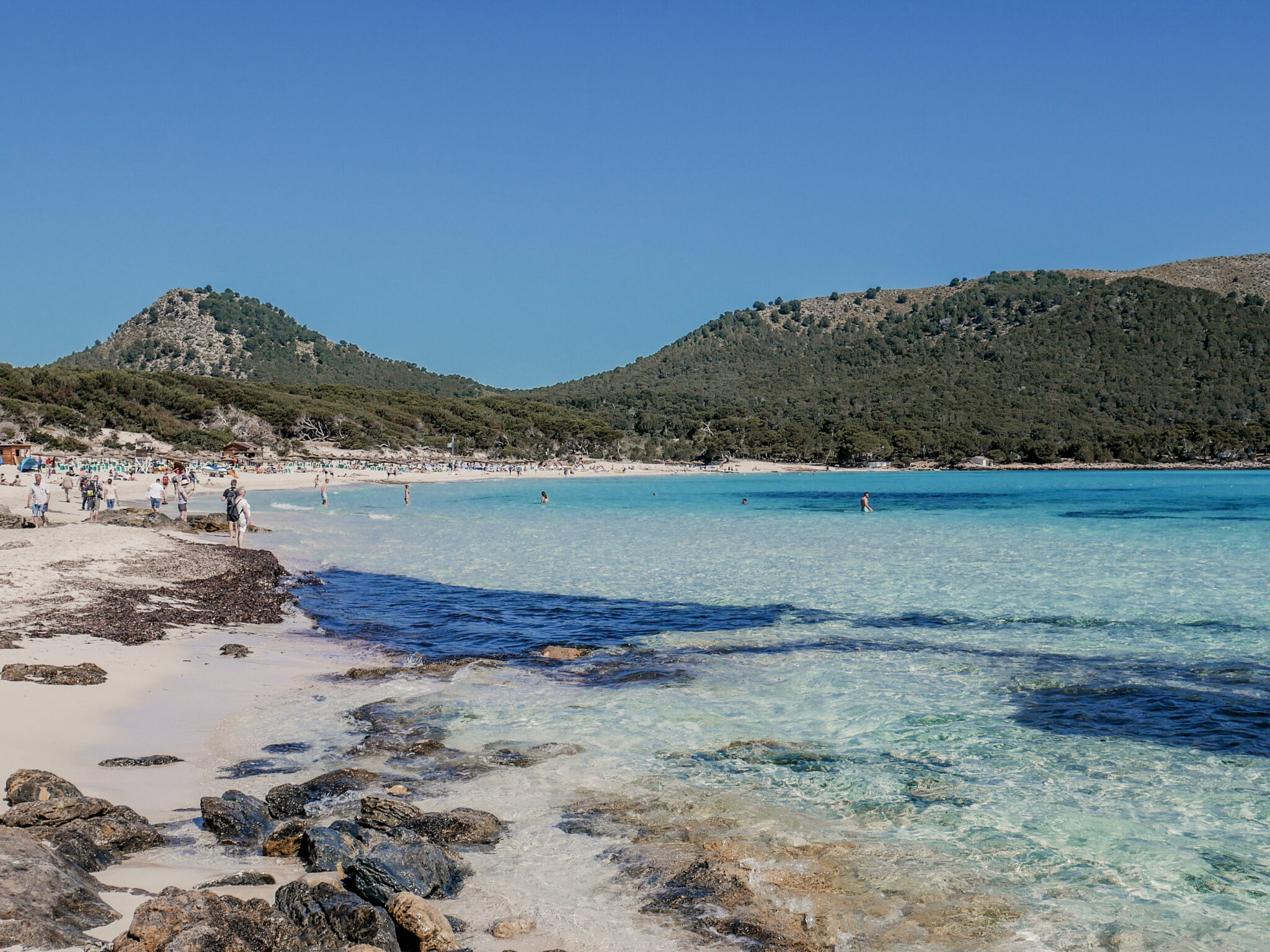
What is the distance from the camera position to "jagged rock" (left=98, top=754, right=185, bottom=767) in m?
6.90

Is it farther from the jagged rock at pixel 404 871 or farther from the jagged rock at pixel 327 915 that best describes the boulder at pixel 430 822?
the jagged rock at pixel 327 915

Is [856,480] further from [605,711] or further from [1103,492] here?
[605,711]

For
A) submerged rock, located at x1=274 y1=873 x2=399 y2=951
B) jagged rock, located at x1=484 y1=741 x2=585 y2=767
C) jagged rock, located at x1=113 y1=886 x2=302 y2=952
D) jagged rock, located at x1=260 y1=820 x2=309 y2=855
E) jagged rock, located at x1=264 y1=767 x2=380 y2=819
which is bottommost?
jagged rock, located at x1=484 y1=741 x2=585 y2=767

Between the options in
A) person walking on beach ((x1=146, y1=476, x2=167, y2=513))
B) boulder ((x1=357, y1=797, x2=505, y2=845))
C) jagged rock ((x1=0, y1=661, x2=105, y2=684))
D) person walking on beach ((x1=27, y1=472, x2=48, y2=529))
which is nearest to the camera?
boulder ((x1=357, y1=797, x2=505, y2=845))

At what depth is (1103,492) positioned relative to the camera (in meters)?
67.4

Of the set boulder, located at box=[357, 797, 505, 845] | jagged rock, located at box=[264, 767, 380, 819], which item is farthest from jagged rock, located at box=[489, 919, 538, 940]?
jagged rock, located at box=[264, 767, 380, 819]

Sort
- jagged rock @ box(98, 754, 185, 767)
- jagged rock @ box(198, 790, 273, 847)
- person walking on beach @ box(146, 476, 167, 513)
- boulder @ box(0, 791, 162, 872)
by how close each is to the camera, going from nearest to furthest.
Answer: boulder @ box(0, 791, 162, 872) → jagged rock @ box(198, 790, 273, 847) → jagged rock @ box(98, 754, 185, 767) → person walking on beach @ box(146, 476, 167, 513)

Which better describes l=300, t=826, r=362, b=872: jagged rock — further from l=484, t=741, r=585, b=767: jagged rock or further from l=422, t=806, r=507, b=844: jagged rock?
l=484, t=741, r=585, b=767: jagged rock

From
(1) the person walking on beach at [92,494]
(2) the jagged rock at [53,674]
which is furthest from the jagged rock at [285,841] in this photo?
(1) the person walking on beach at [92,494]

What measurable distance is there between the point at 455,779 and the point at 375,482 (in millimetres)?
66448

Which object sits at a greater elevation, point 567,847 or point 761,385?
point 761,385

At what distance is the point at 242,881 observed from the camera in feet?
15.9

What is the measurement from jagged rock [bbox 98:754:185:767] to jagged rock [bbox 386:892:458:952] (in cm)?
361

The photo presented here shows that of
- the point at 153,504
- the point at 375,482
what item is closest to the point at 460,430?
the point at 375,482
